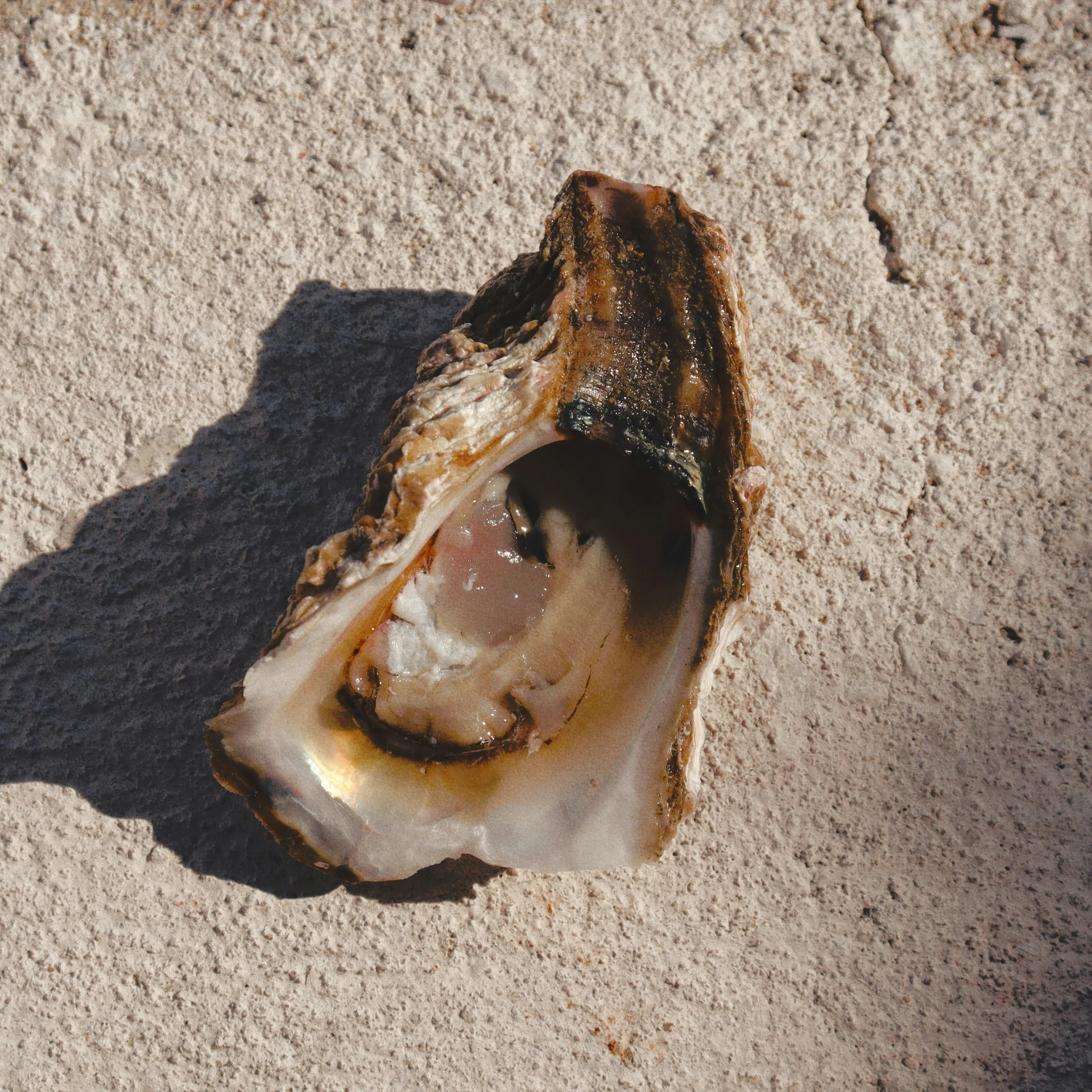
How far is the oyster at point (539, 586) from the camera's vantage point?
4.87 feet

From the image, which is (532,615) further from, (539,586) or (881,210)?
(881,210)

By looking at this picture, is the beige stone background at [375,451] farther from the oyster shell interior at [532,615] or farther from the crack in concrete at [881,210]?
the oyster shell interior at [532,615]

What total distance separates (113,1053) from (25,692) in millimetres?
619

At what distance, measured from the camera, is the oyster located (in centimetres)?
148

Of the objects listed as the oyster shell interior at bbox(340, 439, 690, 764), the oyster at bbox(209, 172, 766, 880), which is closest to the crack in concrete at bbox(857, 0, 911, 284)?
the oyster at bbox(209, 172, 766, 880)

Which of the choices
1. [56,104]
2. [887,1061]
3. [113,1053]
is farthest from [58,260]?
[887,1061]

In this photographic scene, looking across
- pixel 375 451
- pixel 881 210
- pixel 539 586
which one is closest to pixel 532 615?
pixel 539 586

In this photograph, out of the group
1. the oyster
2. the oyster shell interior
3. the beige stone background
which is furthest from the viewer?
the beige stone background

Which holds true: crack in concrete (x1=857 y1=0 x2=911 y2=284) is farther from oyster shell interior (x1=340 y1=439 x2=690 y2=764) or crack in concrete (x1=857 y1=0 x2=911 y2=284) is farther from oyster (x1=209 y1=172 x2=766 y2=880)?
oyster shell interior (x1=340 y1=439 x2=690 y2=764)

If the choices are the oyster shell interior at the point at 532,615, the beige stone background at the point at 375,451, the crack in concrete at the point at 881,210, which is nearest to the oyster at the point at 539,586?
the oyster shell interior at the point at 532,615

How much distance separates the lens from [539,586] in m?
1.69

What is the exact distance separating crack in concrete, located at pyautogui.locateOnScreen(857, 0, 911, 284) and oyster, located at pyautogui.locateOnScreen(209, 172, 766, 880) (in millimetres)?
473

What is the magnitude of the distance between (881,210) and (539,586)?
96 centimetres

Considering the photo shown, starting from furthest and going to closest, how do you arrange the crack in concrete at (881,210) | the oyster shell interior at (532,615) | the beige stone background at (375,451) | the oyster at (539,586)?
the crack in concrete at (881,210) → the beige stone background at (375,451) → the oyster shell interior at (532,615) → the oyster at (539,586)
